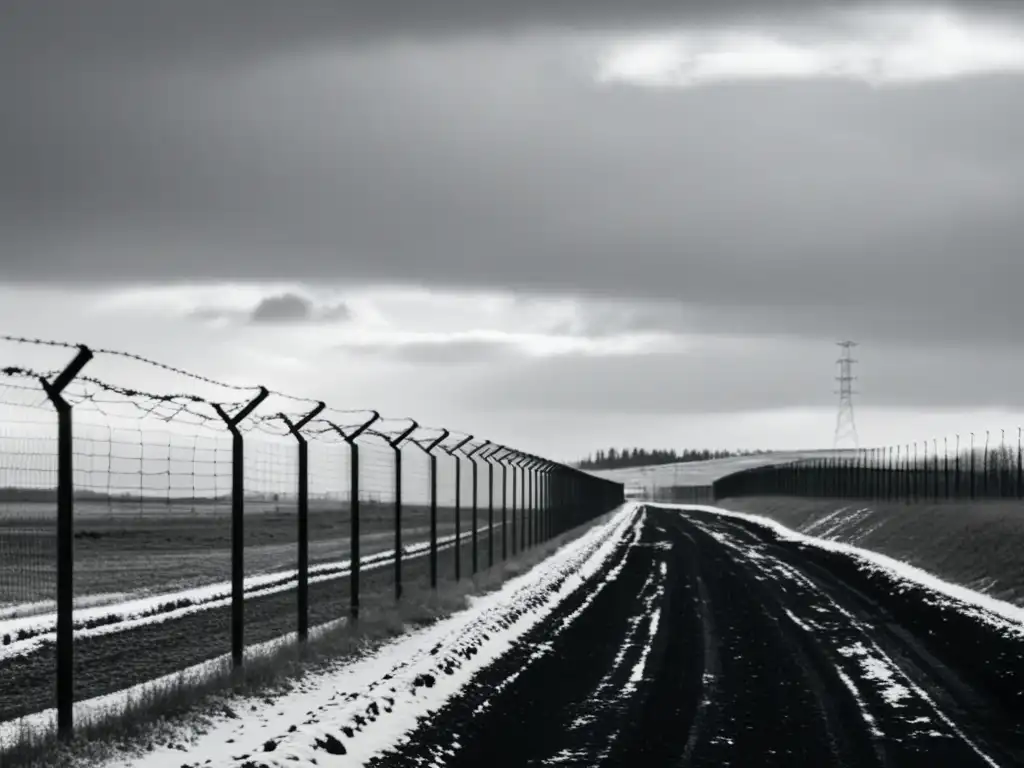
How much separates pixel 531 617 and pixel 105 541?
37280 millimetres

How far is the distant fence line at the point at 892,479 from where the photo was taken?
6462 centimetres

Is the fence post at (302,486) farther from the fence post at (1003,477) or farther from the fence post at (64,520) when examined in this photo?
the fence post at (1003,477)

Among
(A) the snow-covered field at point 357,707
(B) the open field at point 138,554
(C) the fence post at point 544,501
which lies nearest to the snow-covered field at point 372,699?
(A) the snow-covered field at point 357,707

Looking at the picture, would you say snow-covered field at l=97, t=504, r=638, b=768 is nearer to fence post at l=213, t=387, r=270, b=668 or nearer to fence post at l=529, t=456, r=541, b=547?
fence post at l=213, t=387, r=270, b=668

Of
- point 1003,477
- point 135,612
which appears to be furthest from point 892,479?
point 135,612

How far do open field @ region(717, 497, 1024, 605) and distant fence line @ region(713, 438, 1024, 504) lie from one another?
5.10 metres

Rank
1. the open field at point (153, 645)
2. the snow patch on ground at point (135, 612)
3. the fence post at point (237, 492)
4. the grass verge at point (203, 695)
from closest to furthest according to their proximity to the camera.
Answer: the grass verge at point (203, 695), the fence post at point (237, 492), the open field at point (153, 645), the snow patch on ground at point (135, 612)

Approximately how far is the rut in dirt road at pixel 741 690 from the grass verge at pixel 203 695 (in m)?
1.76

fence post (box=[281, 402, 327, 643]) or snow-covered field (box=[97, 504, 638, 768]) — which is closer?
snow-covered field (box=[97, 504, 638, 768])

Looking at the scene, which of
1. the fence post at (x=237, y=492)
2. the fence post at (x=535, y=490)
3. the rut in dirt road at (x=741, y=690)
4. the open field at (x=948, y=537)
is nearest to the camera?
the rut in dirt road at (x=741, y=690)

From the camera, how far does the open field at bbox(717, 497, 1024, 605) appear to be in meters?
27.2

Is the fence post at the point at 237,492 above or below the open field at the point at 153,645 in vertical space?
above

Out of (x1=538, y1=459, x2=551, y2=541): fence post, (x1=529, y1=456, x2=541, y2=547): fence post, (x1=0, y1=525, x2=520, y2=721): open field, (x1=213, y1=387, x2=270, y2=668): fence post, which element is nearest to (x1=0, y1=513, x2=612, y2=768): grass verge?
(x1=213, y1=387, x2=270, y2=668): fence post

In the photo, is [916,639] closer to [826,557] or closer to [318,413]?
[318,413]
